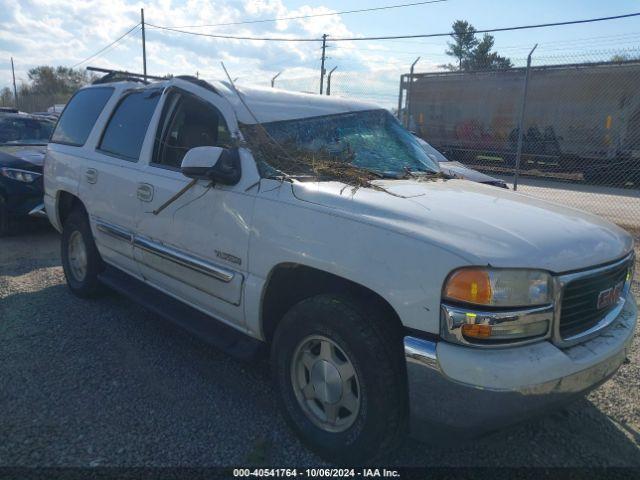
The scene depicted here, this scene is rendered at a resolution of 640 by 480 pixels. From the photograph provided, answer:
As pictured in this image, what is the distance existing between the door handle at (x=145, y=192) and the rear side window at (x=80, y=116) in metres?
1.40

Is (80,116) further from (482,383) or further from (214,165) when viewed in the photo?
(482,383)

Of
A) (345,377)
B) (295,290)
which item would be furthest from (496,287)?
(295,290)

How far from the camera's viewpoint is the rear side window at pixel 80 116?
4.91 meters

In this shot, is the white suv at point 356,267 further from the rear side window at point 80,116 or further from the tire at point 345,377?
the rear side window at point 80,116

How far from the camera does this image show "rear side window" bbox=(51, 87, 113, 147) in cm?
491

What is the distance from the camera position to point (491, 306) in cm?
220

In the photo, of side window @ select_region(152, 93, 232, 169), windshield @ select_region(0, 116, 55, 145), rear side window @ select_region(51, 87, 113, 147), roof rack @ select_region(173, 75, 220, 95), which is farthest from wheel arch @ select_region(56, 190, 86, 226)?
windshield @ select_region(0, 116, 55, 145)

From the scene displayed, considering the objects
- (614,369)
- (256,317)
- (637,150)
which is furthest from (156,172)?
(637,150)

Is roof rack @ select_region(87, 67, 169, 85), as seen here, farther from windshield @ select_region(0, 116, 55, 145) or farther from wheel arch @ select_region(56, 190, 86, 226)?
windshield @ select_region(0, 116, 55, 145)

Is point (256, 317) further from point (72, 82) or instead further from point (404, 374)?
point (72, 82)

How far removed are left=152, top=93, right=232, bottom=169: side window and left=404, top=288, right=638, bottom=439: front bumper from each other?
206 centimetres

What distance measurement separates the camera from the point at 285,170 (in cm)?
310

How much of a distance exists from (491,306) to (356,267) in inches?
23.9

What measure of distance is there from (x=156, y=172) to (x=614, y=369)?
3.07 m
